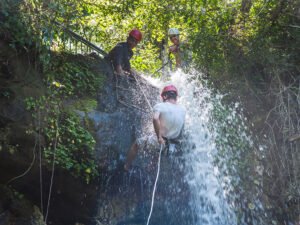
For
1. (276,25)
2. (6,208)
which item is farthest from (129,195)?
(276,25)

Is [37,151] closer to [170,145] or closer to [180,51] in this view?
[170,145]

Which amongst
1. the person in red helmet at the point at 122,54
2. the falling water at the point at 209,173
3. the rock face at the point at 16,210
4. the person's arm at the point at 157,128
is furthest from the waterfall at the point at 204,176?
the rock face at the point at 16,210

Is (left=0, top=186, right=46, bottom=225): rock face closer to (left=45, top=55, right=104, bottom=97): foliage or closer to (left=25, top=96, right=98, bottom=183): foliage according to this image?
(left=25, top=96, right=98, bottom=183): foliage

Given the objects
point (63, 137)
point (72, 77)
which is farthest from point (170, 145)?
point (72, 77)

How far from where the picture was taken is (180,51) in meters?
8.77

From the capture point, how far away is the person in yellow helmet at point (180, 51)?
7.99m

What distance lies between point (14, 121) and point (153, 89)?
12.1 ft

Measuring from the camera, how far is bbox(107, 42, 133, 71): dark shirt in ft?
22.9

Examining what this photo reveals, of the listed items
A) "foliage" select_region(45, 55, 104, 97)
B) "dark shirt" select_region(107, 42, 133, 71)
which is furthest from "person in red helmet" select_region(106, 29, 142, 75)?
"foliage" select_region(45, 55, 104, 97)

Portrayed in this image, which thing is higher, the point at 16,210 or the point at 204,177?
the point at 204,177

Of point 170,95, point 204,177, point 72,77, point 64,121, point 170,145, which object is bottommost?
point 204,177

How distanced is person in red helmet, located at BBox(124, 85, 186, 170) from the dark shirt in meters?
1.51

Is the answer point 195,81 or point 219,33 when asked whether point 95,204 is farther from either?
point 219,33

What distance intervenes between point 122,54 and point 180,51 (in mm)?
2257
